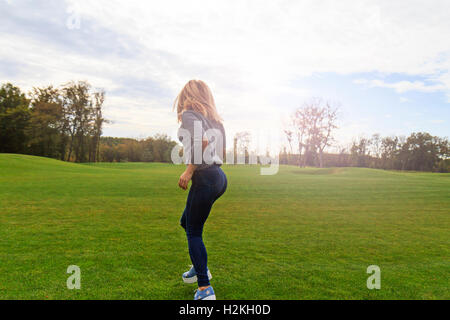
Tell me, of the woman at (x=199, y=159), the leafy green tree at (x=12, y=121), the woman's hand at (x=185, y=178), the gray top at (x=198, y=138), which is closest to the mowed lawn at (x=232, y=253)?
the woman at (x=199, y=159)

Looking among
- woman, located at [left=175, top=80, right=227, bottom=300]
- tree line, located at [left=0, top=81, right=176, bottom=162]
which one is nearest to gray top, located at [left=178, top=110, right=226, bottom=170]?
woman, located at [left=175, top=80, right=227, bottom=300]

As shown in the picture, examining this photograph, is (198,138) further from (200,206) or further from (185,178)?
(200,206)

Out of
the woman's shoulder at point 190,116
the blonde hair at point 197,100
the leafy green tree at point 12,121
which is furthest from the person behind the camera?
the leafy green tree at point 12,121

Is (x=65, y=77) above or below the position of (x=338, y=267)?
above

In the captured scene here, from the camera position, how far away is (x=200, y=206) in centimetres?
254

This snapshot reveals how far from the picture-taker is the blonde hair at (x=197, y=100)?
102 inches

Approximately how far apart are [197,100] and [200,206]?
970mm

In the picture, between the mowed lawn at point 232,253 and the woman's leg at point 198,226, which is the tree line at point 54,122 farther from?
the woman's leg at point 198,226

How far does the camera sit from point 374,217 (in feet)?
23.1

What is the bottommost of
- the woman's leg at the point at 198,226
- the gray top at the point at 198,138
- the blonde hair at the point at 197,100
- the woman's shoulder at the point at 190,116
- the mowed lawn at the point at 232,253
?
the mowed lawn at the point at 232,253

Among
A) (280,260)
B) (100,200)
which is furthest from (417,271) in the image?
(100,200)

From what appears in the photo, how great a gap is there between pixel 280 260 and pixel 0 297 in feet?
9.41

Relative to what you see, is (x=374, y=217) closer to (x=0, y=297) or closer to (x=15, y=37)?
(x=0, y=297)

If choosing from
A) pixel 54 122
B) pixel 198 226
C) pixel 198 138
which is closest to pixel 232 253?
pixel 198 226
